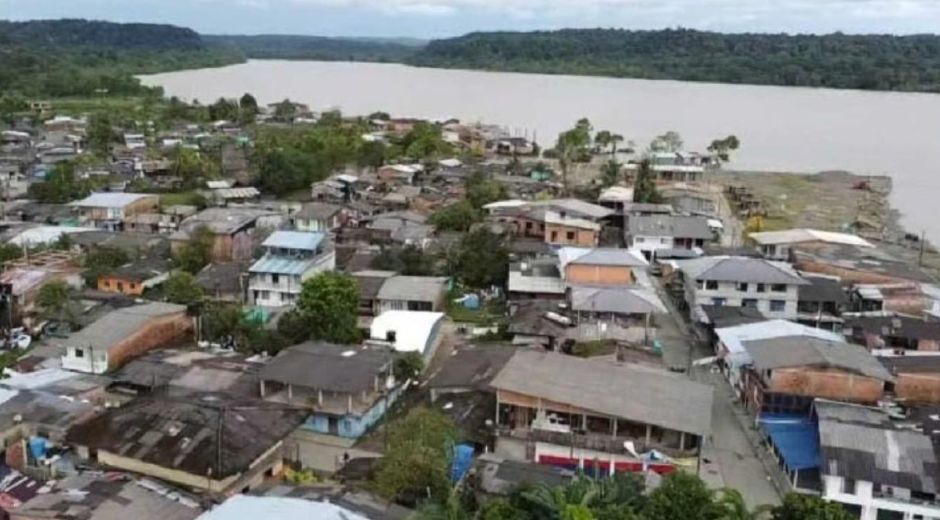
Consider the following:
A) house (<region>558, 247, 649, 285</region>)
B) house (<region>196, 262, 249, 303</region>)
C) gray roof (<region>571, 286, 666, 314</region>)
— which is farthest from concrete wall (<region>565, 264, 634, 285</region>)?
house (<region>196, 262, 249, 303</region>)

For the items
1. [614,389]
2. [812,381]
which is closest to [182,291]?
[614,389]

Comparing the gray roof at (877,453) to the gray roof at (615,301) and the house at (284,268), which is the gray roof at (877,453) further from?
the house at (284,268)

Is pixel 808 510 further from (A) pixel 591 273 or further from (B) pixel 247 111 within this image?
(B) pixel 247 111

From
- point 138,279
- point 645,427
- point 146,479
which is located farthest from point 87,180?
point 645,427

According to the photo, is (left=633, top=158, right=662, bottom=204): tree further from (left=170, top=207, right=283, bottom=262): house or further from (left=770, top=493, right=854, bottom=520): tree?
(left=770, top=493, right=854, bottom=520): tree

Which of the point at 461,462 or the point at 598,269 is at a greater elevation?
the point at 598,269

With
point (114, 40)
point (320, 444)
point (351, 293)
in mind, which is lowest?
point (320, 444)

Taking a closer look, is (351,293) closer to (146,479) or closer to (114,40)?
(146,479)
